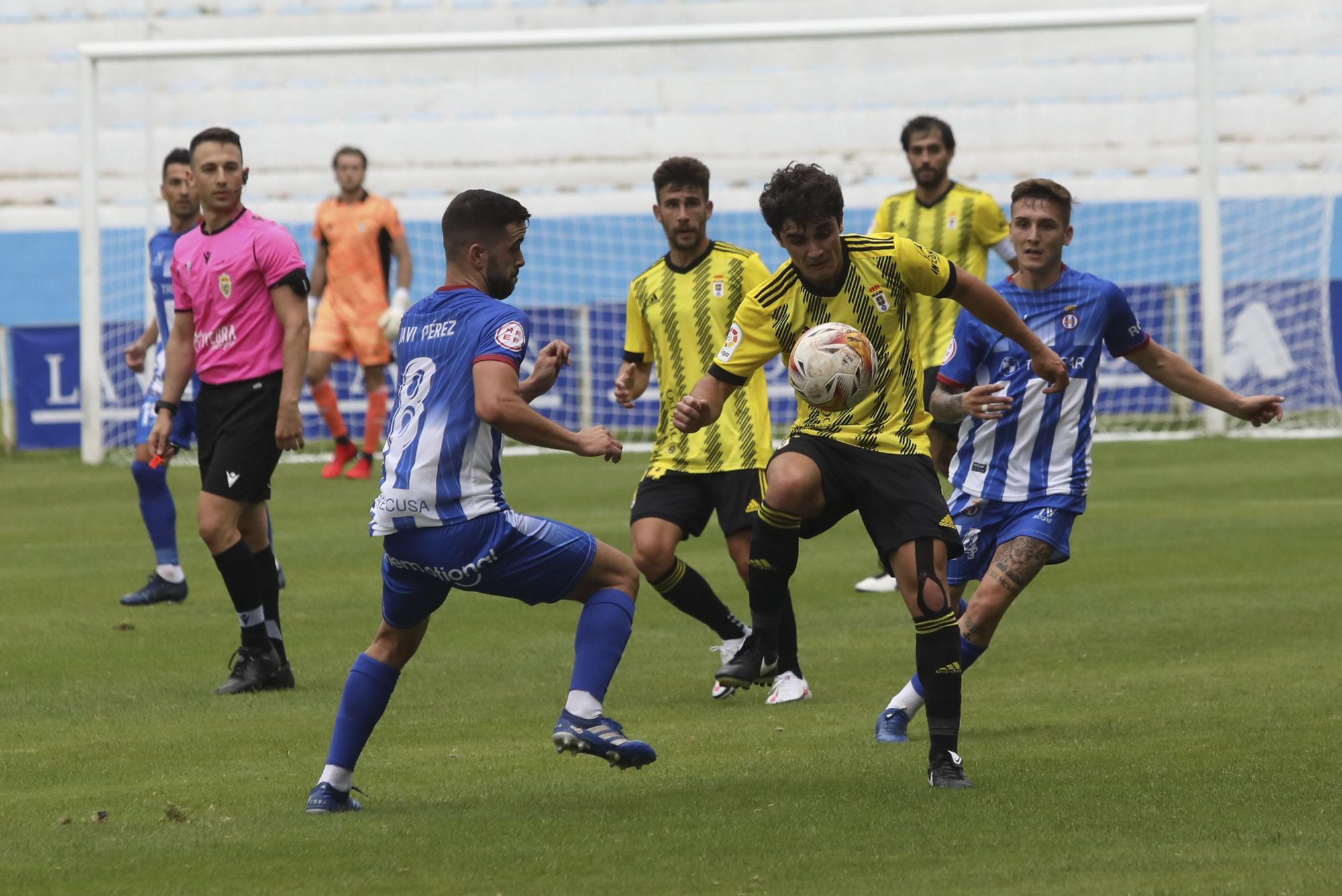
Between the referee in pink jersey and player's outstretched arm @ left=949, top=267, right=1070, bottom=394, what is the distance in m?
2.94

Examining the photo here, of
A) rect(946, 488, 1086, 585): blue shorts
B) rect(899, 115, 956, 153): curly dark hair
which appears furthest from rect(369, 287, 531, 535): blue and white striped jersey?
rect(899, 115, 956, 153): curly dark hair

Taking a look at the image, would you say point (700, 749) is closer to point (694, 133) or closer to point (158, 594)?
point (158, 594)

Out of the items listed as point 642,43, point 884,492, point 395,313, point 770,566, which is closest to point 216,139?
point 770,566

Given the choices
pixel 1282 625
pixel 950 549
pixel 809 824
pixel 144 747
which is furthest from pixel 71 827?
pixel 1282 625

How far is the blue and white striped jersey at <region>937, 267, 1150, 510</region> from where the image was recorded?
21.2ft

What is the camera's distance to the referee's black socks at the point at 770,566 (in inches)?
235

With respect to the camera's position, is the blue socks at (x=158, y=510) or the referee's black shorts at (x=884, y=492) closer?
the referee's black shorts at (x=884, y=492)

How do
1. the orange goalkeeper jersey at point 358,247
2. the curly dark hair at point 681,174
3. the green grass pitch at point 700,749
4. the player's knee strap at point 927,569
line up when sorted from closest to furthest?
the green grass pitch at point 700,749 < the player's knee strap at point 927,569 < the curly dark hair at point 681,174 < the orange goalkeeper jersey at point 358,247

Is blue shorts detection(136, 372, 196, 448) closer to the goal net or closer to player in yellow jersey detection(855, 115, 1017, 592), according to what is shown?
player in yellow jersey detection(855, 115, 1017, 592)

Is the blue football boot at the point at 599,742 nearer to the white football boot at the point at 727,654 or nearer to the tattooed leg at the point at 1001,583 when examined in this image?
the tattooed leg at the point at 1001,583

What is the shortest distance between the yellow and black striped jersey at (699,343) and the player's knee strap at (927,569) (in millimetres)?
2114

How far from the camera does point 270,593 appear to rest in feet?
24.9

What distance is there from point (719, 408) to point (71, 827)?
2.22 meters

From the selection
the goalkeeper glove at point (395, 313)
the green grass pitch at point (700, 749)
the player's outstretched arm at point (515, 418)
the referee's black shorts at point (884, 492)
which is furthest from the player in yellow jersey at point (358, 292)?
the player's outstretched arm at point (515, 418)
